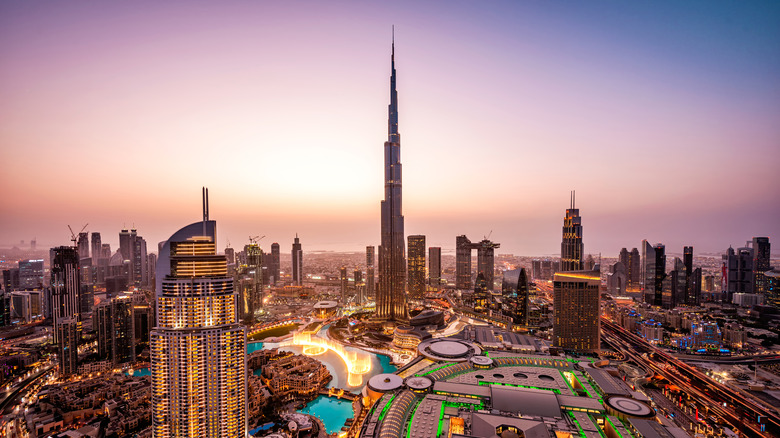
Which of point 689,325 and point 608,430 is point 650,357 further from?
point 608,430

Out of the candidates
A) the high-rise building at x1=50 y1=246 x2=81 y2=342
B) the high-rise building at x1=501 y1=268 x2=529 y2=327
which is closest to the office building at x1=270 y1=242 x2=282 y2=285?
the high-rise building at x1=50 y1=246 x2=81 y2=342

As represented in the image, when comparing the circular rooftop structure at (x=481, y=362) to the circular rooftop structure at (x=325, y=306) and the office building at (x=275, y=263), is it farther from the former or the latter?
the office building at (x=275, y=263)

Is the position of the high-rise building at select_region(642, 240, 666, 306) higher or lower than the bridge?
higher

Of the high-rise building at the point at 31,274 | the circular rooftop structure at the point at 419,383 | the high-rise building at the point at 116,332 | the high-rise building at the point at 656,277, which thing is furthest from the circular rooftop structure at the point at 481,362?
the high-rise building at the point at 31,274

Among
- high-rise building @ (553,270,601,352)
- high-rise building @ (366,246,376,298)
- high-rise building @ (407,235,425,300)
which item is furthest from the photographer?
high-rise building @ (366,246,376,298)

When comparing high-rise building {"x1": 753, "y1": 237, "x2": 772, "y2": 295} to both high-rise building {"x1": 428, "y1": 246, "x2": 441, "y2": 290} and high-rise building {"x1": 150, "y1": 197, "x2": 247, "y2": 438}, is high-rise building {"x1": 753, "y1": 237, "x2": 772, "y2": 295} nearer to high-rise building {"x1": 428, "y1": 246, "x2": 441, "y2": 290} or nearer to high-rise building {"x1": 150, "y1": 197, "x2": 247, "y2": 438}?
high-rise building {"x1": 428, "y1": 246, "x2": 441, "y2": 290}

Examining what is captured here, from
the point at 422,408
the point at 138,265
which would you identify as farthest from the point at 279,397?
the point at 138,265
